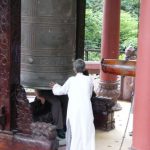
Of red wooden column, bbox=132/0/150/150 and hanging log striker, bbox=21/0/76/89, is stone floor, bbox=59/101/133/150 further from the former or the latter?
red wooden column, bbox=132/0/150/150

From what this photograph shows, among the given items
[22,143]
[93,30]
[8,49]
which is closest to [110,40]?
[8,49]

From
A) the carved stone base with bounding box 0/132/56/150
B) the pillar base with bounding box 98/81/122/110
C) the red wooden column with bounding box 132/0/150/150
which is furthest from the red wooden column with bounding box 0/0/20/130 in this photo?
the pillar base with bounding box 98/81/122/110

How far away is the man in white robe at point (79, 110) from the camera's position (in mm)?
4883

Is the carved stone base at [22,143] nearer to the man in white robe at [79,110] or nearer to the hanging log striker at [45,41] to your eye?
the man in white robe at [79,110]

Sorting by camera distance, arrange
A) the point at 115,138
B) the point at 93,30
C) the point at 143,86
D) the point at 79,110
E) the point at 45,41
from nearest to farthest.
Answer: the point at 143,86
the point at 79,110
the point at 45,41
the point at 115,138
the point at 93,30

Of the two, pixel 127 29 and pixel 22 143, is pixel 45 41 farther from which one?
pixel 127 29

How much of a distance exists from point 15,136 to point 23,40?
122cm

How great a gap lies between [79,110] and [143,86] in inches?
34.3

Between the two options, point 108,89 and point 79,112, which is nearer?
point 79,112

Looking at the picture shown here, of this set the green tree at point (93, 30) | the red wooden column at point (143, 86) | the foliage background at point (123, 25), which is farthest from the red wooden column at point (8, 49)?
the green tree at point (93, 30)

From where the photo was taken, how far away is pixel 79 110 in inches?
192

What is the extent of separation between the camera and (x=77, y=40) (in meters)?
6.53

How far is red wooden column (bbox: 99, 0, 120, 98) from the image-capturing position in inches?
311

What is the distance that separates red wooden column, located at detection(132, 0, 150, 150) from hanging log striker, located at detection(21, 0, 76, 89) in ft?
4.81
